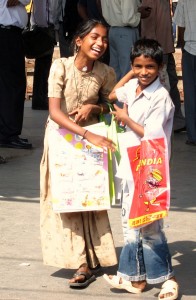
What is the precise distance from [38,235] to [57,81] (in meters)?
1.61

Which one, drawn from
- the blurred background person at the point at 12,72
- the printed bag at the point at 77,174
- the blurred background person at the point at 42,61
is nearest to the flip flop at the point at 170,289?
the printed bag at the point at 77,174

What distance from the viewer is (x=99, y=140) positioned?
539cm

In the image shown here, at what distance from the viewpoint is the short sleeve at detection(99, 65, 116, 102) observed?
576 centimetres

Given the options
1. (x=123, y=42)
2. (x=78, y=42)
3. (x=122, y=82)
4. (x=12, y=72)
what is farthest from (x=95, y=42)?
(x=123, y=42)

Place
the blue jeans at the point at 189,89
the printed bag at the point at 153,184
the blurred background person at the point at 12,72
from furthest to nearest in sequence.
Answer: the blue jeans at the point at 189,89, the blurred background person at the point at 12,72, the printed bag at the point at 153,184

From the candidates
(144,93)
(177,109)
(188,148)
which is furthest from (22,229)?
(177,109)

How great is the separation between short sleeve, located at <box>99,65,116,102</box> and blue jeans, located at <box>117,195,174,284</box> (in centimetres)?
74

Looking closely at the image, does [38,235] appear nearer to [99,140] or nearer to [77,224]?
[77,224]

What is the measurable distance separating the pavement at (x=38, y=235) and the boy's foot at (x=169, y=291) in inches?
5.6

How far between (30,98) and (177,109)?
11.7 feet

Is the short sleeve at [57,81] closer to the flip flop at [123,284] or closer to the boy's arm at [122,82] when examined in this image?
the boy's arm at [122,82]

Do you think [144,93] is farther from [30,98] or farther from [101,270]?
[30,98]

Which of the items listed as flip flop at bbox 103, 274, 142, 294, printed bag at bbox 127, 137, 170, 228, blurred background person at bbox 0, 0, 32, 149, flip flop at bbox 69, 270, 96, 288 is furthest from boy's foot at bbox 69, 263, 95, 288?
blurred background person at bbox 0, 0, 32, 149

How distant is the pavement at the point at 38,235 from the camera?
18.4 feet
